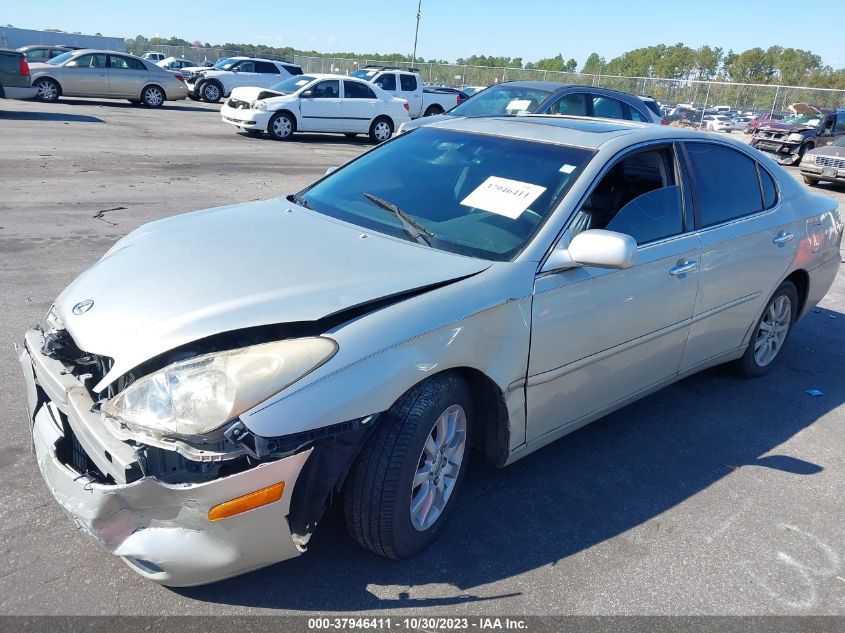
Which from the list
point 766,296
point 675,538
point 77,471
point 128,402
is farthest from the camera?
point 766,296

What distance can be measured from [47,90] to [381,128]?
10717 mm

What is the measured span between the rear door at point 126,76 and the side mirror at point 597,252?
77.4ft

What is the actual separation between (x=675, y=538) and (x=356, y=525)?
59.7 inches

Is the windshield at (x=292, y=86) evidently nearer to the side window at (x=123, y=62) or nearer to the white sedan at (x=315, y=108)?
the white sedan at (x=315, y=108)

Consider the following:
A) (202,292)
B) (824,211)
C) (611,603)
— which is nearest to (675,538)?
(611,603)

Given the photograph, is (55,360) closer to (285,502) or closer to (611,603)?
(285,502)

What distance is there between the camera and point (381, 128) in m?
19.5

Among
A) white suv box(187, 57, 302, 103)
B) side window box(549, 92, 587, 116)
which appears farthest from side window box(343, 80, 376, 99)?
white suv box(187, 57, 302, 103)

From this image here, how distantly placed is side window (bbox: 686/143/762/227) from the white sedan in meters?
14.7

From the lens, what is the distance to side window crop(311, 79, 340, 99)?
18328 millimetres

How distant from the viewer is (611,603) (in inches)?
111

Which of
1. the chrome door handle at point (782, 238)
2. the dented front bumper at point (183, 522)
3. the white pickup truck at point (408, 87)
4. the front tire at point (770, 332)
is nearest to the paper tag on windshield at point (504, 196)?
the dented front bumper at point (183, 522)

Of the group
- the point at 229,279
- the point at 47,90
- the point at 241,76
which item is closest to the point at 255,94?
the point at 47,90

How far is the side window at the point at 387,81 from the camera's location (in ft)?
73.4
